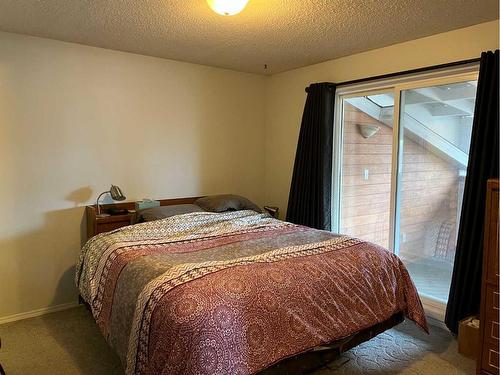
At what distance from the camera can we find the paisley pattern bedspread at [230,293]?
66.4 inches

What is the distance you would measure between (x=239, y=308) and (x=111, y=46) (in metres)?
2.62

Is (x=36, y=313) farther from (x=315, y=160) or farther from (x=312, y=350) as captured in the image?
(x=315, y=160)

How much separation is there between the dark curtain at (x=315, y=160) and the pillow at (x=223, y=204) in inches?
20.5

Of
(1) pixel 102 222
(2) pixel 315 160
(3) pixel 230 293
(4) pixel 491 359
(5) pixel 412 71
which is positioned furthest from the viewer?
(2) pixel 315 160

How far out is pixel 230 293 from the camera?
181 centimetres

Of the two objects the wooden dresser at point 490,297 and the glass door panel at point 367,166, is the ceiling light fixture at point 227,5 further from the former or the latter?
the glass door panel at point 367,166

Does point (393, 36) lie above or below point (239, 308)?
above

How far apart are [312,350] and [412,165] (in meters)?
1.96

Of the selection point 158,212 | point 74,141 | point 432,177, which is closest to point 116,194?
point 158,212

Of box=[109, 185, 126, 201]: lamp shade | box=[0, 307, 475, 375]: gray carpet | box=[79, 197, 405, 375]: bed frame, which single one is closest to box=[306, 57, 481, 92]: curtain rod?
box=[79, 197, 405, 375]: bed frame

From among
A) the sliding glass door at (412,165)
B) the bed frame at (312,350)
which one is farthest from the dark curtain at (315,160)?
the bed frame at (312,350)

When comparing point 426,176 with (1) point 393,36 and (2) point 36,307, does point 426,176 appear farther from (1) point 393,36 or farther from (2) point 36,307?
(2) point 36,307

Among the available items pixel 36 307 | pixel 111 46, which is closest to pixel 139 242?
pixel 36 307

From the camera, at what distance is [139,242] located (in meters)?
2.56
